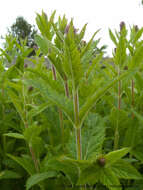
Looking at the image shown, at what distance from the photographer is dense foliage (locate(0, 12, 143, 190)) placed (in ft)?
1.72

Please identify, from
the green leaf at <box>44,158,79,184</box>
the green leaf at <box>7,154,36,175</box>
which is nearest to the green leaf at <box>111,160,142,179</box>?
the green leaf at <box>44,158,79,184</box>

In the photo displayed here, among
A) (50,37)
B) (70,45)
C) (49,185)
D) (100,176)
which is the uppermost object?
(50,37)

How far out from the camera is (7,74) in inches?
47.4

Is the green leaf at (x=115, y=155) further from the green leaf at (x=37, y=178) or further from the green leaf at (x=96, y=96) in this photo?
the green leaf at (x=37, y=178)

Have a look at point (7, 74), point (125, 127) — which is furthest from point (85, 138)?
point (7, 74)

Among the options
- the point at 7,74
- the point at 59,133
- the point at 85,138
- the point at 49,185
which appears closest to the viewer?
the point at 85,138

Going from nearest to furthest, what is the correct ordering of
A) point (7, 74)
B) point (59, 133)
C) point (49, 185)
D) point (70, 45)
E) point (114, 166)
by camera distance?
point (70, 45)
point (114, 166)
point (49, 185)
point (59, 133)
point (7, 74)

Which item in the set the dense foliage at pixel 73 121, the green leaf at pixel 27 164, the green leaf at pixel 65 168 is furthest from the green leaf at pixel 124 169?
the green leaf at pixel 27 164

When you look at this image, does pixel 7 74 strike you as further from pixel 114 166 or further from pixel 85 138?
pixel 114 166

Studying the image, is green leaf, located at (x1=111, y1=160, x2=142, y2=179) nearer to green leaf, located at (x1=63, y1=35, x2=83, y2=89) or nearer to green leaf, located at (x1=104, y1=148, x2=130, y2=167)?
green leaf, located at (x1=104, y1=148, x2=130, y2=167)

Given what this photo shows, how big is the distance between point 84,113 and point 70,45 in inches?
6.8

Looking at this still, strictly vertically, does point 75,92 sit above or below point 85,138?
above

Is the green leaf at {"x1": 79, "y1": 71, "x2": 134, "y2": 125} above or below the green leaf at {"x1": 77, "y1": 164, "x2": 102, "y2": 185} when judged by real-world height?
above

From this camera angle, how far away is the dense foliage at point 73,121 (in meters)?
0.52
